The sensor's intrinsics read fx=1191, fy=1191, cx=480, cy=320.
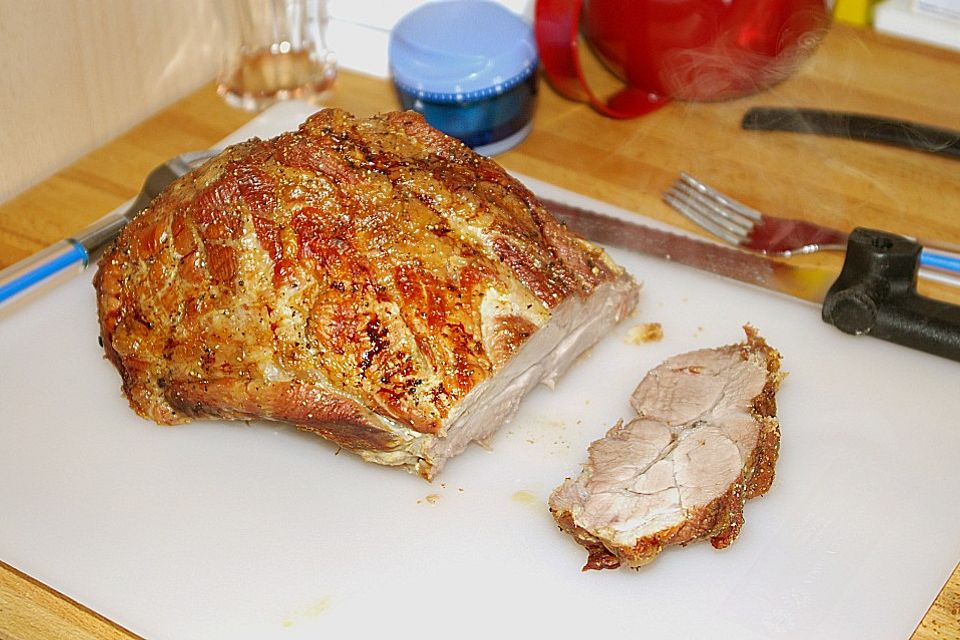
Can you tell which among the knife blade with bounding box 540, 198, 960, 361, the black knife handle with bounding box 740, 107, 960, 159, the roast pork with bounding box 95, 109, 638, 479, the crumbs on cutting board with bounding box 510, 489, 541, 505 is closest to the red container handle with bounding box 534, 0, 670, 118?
the black knife handle with bounding box 740, 107, 960, 159

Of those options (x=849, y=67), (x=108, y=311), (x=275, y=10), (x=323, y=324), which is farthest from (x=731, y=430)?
(x=275, y=10)

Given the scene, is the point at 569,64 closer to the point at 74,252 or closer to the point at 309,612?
the point at 74,252

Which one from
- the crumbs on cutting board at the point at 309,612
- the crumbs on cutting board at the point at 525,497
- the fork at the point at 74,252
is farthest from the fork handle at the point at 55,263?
the crumbs on cutting board at the point at 525,497

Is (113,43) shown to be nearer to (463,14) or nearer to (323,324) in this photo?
(463,14)

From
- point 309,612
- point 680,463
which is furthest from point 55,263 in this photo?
point 680,463

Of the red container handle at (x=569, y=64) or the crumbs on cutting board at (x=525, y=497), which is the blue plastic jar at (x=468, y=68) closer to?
the red container handle at (x=569, y=64)

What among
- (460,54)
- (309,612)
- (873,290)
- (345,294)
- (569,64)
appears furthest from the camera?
(569,64)
